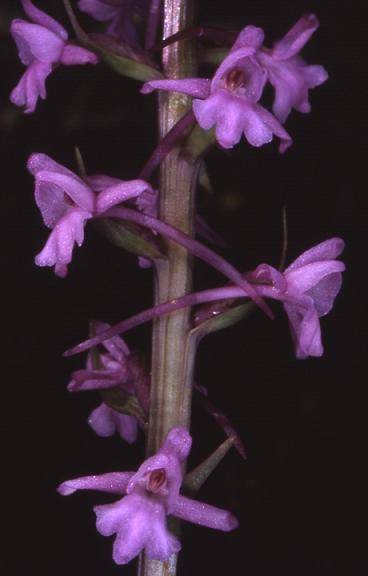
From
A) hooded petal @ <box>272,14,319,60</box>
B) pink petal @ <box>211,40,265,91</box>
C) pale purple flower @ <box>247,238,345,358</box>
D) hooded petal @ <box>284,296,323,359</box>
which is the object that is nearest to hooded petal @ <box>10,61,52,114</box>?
pink petal @ <box>211,40,265,91</box>

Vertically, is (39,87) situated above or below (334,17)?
below

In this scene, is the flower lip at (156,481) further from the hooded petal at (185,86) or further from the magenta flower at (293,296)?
the hooded petal at (185,86)

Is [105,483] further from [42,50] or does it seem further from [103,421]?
[42,50]

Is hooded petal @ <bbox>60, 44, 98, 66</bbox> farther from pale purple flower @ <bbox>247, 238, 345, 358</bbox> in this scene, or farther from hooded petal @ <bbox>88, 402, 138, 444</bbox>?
hooded petal @ <bbox>88, 402, 138, 444</bbox>

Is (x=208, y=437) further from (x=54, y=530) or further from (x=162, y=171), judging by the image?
(x=162, y=171)

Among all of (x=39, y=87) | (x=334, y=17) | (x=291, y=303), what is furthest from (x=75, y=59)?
(x=334, y=17)

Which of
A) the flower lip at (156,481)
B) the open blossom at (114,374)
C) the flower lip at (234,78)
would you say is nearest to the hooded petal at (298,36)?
the flower lip at (234,78)
